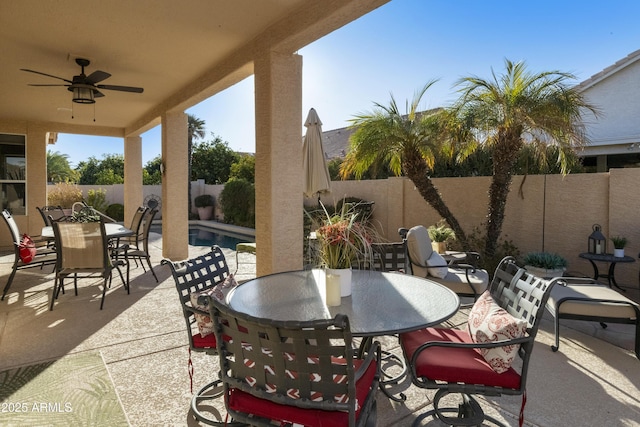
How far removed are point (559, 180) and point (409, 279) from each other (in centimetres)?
498

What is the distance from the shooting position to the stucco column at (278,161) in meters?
4.29

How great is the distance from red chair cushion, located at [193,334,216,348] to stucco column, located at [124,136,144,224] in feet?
31.2

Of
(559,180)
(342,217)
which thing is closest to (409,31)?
(559,180)

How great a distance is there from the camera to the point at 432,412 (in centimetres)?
233

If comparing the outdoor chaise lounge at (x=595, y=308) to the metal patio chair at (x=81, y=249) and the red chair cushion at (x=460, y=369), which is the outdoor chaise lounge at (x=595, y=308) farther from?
the metal patio chair at (x=81, y=249)

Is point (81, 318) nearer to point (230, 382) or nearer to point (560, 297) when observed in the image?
point (230, 382)

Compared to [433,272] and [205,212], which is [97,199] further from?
[433,272]

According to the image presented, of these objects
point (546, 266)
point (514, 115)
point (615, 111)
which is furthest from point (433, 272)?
point (615, 111)

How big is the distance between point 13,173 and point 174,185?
5170mm

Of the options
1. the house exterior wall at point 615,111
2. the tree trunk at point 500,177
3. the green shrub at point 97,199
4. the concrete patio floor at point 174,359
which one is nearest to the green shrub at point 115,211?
the green shrub at point 97,199

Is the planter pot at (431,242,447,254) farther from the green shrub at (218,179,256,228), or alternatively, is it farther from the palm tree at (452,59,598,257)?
the green shrub at (218,179,256,228)

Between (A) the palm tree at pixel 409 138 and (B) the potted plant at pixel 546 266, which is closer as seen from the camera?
(B) the potted plant at pixel 546 266

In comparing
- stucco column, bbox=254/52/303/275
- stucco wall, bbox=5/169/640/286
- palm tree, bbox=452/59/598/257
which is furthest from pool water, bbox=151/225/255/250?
palm tree, bbox=452/59/598/257

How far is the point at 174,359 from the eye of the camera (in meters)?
3.14
